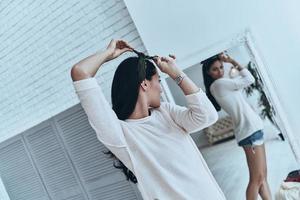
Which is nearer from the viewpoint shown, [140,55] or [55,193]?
[140,55]

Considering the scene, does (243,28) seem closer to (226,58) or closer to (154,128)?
(226,58)

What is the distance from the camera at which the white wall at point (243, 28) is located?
1.92 m

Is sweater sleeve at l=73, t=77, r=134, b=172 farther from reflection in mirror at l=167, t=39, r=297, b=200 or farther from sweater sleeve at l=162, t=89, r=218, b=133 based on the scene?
reflection in mirror at l=167, t=39, r=297, b=200

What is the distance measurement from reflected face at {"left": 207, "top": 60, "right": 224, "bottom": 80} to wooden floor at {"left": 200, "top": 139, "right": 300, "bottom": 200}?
37 cm

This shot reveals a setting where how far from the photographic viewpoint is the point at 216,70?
6.72 feet

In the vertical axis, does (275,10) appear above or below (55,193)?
above

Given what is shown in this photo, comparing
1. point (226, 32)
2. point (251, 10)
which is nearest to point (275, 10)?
point (251, 10)

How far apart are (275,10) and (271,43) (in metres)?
0.17

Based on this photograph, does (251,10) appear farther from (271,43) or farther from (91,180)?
(91,180)

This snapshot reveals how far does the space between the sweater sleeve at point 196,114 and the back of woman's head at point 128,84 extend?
0.67 ft

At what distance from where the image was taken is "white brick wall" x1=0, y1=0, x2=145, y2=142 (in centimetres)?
248

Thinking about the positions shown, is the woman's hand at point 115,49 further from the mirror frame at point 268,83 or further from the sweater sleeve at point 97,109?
the mirror frame at point 268,83

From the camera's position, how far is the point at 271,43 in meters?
1.96

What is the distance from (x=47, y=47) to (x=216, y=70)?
4.54ft
